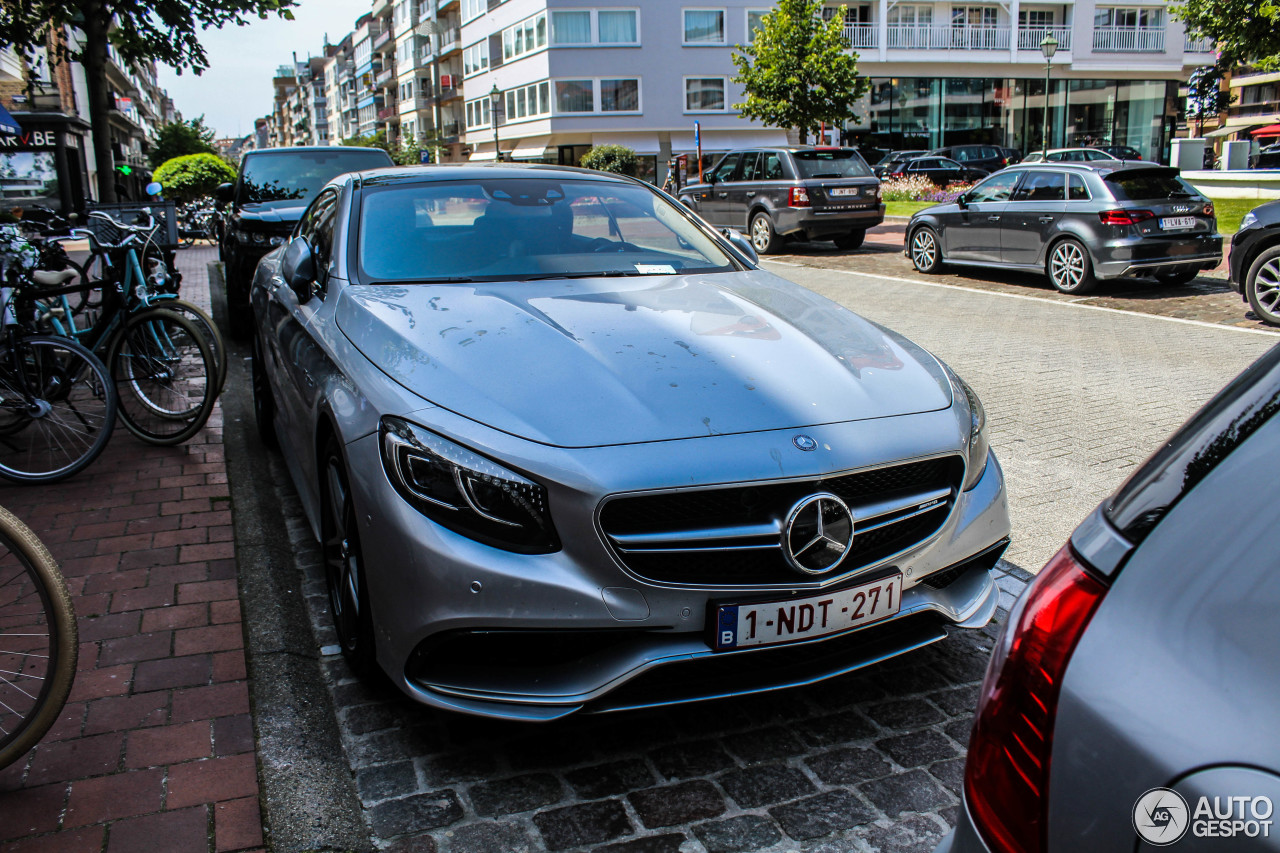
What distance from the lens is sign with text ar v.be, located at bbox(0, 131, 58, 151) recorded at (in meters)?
27.6

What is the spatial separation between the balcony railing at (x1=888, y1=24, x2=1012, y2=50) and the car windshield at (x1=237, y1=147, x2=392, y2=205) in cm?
4375

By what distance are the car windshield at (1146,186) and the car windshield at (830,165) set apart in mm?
6412

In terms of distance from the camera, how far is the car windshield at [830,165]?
17703 millimetres

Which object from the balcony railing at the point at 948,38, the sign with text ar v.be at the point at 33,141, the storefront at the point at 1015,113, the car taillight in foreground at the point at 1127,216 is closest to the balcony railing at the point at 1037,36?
the balcony railing at the point at 948,38

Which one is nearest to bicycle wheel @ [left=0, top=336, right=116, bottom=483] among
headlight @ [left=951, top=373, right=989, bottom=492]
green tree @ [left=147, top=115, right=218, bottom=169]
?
headlight @ [left=951, top=373, right=989, bottom=492]

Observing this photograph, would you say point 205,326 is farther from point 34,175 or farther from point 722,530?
point 34,175

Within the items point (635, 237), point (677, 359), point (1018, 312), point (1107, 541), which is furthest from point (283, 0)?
point (1107, 541)

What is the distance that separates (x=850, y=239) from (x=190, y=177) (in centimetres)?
2461

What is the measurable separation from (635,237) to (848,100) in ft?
88.3

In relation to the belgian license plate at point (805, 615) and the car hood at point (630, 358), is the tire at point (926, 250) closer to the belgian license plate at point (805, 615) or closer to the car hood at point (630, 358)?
the car hood at point (630, 358)

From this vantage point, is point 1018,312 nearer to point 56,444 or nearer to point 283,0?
point 56,444

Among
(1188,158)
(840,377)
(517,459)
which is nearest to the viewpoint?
(517,459)

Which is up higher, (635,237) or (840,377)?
(635,237)

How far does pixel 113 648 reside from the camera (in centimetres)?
340
